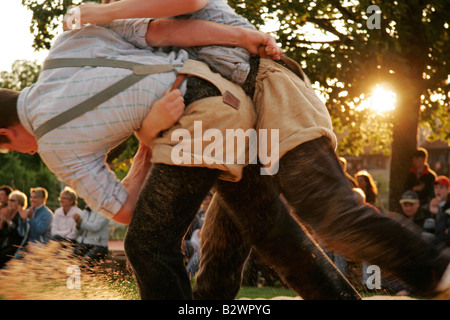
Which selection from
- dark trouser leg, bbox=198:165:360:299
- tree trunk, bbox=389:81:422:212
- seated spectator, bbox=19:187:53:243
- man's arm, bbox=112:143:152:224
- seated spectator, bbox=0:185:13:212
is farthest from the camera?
tree trunk, bbox=389:81:422:212

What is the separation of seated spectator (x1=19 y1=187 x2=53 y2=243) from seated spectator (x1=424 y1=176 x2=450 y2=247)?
5.15 metres

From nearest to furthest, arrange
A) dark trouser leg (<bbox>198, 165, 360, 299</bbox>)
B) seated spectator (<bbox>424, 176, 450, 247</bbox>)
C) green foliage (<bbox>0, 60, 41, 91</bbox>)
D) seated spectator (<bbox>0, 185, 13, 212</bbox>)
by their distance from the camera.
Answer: dark trouser leg (<bbox>198, 165, 360, 299</bbox>)
seated spectator (<bbox>424, 176, 450, 247</bbox>)
seated spectator (<bbox>0, 185, 13, 212</bbox>)
green foliage (<bbox>0, 60, 41, 91</bbox>)

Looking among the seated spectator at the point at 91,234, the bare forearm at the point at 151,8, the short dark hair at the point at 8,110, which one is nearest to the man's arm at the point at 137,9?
the bare forearm at the point at 151,8

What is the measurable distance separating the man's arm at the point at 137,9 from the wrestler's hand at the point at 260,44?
22 cm

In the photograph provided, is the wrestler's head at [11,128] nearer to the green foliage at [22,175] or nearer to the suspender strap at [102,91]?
the suspender strap at [102,91]

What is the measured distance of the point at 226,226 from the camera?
2.73 m

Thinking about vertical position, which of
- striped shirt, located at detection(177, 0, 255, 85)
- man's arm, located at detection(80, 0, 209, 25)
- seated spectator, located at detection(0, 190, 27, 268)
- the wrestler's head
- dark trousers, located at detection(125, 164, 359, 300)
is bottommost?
seated spectator, located at detection(0, 190, 27, 268)

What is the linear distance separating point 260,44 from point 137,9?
0.48 meters

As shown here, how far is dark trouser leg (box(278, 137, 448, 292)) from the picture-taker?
2.00m

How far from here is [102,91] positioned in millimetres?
2113

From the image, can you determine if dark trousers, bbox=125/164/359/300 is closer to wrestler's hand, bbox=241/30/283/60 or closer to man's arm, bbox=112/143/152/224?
man's arm, bbox=112/143/152/224

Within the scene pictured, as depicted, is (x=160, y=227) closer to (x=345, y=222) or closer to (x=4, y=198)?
(x=345, y=222)

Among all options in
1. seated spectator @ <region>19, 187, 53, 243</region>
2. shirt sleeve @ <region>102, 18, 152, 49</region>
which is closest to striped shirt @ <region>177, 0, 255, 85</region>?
shirt sleeve @ <region>102, 18, 152, 49</region>

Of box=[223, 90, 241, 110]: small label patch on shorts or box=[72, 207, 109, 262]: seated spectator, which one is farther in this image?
box=[72, 207, 109, 262]: seated spectator
